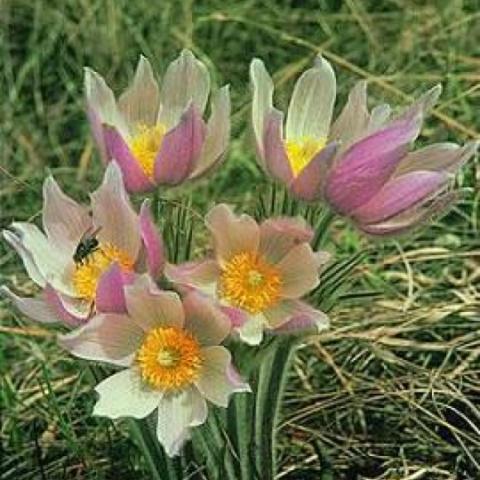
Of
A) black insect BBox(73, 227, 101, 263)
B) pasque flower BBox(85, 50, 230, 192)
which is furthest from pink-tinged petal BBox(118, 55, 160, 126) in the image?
black insect BBox(73, 227, 101, 263)

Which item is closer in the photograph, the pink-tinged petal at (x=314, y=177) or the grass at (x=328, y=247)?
the pink-tinged petal at (x=314, y=177)

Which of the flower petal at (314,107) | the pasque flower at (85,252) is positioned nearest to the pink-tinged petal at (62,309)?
the pasque flower at (85,252)

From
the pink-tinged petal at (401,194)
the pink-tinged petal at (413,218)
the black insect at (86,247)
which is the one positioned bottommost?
the black insect at (86,247)

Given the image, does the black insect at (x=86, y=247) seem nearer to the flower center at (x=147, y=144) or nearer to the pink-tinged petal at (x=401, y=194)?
the flower center at (x=147, y=144)

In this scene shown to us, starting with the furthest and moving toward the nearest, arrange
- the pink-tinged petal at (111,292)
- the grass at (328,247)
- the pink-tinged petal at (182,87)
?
the grass at (328,247) → the pink-tinged petal at (182,87) → the pink-tinged petal at (111,292)

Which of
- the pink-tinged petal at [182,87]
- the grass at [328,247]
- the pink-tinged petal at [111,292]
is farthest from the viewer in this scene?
the grass at [328,247]

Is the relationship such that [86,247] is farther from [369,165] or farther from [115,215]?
[369,165]
